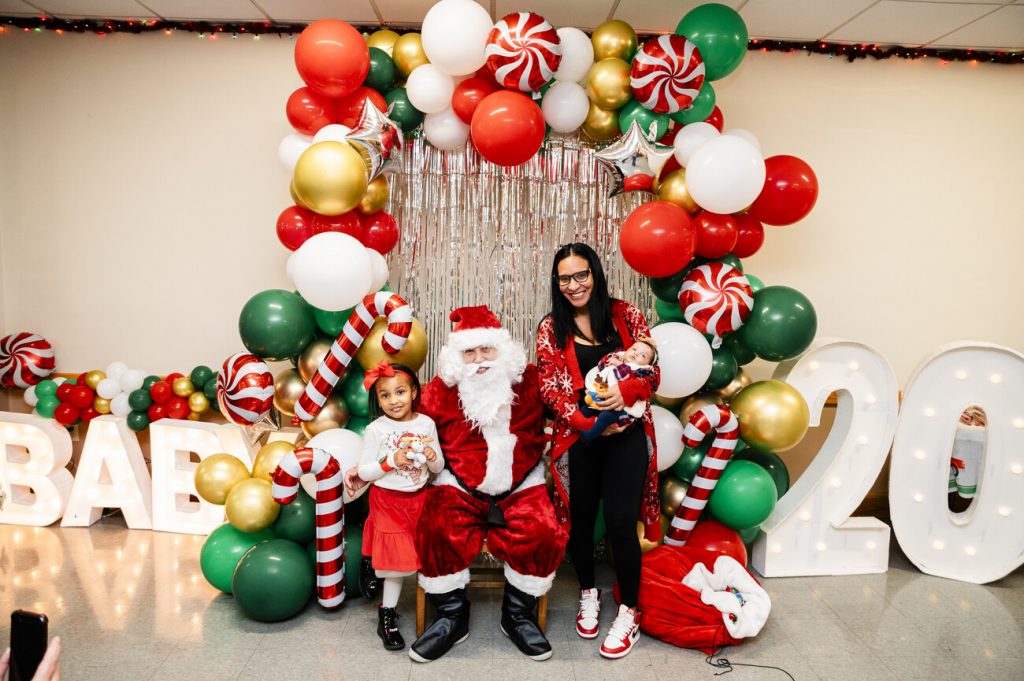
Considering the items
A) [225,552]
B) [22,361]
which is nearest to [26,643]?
[225,552]

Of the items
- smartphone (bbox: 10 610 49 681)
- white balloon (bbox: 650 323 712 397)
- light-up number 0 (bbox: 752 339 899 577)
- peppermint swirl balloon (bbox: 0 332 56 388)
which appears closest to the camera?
smartphone (bbox: 10 610 49 681)

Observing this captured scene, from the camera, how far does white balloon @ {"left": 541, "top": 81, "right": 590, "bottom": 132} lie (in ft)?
9.61

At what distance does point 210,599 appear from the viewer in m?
2.69

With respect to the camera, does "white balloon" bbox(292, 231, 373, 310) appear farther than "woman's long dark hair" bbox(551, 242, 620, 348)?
Yes

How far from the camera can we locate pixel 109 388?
339cm

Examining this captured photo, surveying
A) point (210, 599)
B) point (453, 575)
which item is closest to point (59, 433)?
point (210, 599)

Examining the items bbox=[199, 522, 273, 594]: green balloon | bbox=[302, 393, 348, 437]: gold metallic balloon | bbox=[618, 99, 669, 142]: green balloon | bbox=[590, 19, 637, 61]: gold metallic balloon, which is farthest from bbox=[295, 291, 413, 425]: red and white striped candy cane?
bbox=[590, 19, 637, 61]: gold metallic balloon

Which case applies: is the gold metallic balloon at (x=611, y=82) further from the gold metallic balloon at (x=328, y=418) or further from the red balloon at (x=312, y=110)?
the gold metallic balloon at (x=328, y=418)

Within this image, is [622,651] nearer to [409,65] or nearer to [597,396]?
[597,396]

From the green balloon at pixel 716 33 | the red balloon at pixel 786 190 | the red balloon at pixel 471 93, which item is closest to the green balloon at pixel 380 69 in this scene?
the red balloon at pixel 471 93

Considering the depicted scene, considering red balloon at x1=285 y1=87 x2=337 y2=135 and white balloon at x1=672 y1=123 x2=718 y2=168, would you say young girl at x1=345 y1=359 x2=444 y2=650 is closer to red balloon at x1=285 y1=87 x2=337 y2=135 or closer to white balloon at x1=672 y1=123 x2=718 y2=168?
red balloon at x1=285 y1=87 x2=337 y2=135

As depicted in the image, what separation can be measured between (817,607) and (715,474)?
2.23 feet

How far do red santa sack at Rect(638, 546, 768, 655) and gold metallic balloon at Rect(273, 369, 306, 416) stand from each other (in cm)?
163

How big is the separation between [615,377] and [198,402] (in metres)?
2.25
